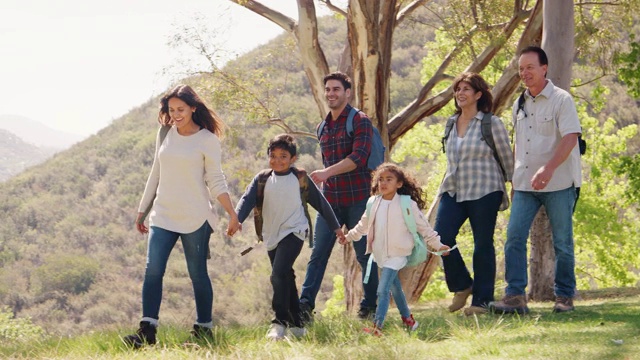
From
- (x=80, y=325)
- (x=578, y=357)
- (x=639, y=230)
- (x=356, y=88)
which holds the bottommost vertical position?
(x=80, y=325)

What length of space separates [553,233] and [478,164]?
79 cm

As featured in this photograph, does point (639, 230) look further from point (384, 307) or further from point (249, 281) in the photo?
point (384, 307)

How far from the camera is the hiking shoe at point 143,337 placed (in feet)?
A: 21.1

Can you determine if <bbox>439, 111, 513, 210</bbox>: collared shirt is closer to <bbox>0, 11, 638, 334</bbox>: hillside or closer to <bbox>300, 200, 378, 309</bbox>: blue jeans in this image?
<bbox>300, 200, 378, 309</bbox>: blue jeans

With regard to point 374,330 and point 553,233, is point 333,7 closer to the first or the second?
point 553,233

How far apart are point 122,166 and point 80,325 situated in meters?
25.9

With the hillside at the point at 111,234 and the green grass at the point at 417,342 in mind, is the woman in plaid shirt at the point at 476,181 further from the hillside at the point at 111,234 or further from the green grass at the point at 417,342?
the hillside at the point at 111,234

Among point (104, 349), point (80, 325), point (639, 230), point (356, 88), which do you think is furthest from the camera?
point (80, 325)

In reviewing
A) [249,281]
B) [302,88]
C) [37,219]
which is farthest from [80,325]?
[302,88]

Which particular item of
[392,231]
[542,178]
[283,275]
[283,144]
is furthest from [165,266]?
[542,178]

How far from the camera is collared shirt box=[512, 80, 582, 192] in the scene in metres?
7.06

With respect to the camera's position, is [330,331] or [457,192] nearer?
[330,331]

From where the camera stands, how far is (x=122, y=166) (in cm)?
6975

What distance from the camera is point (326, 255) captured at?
7.91 m
